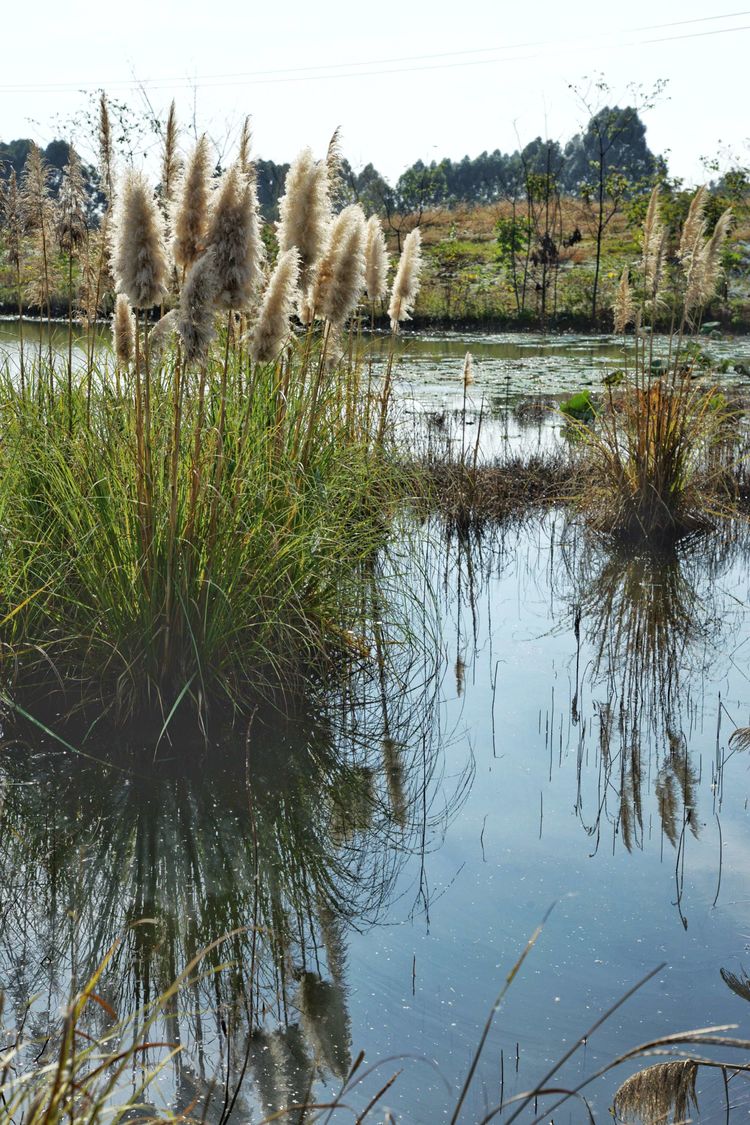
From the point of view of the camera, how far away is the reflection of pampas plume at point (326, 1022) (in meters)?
2.50

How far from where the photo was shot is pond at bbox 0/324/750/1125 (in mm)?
2514

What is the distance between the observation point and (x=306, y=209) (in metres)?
4.50

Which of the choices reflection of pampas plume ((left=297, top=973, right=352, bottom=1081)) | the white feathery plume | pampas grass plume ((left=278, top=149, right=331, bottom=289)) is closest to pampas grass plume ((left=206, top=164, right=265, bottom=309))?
pampas grass plume ((left=278, top=149, right=331, bottom=289))

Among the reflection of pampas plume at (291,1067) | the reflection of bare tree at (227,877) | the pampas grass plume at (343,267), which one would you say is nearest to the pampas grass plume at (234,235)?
the pampas grass plume at (343,267)

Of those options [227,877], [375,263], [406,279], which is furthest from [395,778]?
[406,279]

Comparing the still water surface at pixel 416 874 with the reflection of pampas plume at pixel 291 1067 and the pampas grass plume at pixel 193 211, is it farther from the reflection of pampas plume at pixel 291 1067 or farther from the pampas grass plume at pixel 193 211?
the pampas grass plume at pixel 193 211

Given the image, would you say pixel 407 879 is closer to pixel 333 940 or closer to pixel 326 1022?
pixel 333 940

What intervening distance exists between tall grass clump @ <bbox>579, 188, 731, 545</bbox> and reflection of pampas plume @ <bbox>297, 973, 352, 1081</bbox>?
5.21 metres

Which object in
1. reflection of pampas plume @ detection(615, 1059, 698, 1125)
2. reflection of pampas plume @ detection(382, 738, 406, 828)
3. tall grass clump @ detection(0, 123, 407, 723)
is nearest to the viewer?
reflection of pampas plume @ detection(615, 1059, 698, 1125)

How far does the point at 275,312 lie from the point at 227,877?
2092 mm

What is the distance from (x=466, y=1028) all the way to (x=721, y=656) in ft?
11.1

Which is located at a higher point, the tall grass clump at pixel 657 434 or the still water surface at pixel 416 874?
the tall grass clump at pixel 657 434

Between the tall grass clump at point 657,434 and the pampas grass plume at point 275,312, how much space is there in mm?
3446

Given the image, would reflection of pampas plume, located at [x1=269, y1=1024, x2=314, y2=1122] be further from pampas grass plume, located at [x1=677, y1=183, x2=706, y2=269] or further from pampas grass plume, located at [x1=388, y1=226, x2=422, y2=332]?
pampas grass plume, located at [x1=677, y1=183, x2=706, y2=269]
